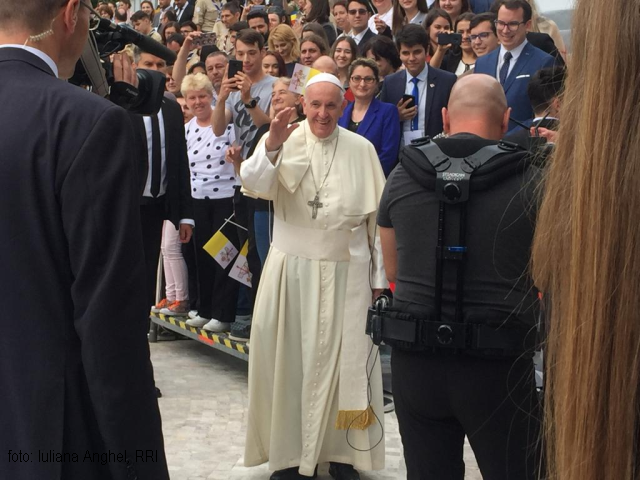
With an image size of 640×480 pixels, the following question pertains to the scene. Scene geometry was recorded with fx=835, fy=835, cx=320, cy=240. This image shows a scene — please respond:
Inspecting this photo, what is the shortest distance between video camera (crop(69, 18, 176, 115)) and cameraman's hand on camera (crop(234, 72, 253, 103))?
3.44 meters

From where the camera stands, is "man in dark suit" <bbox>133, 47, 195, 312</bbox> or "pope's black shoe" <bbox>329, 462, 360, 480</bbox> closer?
"pope's black shoe" <bbox>329, 462, 360, 480</bbox>

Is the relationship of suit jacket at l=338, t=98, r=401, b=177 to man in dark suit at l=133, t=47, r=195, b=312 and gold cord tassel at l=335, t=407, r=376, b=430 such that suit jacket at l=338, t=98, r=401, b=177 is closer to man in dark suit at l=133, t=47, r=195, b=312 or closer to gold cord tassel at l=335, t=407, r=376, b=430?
man in dark suit at l=133, t=47, r=195, b=312

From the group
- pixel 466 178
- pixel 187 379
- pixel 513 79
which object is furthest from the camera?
pixel 187 379

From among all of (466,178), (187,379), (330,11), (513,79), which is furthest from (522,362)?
(330,11)

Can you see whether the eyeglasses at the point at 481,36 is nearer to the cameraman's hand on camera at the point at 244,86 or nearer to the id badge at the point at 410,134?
the id badge at the point at 410,134

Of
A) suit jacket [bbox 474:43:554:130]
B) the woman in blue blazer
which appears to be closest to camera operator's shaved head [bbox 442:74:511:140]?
suit jacket [bbox 474:43:554:130]

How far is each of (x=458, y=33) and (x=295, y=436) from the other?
15.4ft

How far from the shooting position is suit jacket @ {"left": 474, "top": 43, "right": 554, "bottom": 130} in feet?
21.0

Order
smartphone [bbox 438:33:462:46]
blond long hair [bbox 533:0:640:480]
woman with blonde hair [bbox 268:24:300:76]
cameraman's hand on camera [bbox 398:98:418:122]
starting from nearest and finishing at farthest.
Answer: blond long hair [bbox 533:0:640:480], cameraman's hand on camera [bbox 398:98:418:122], smartphone [bbox 438:33:462:46], woman with blonde hair [bbox 268:24:300:76]

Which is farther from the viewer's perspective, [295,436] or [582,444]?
[295,436]

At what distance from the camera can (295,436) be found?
494 centimetres

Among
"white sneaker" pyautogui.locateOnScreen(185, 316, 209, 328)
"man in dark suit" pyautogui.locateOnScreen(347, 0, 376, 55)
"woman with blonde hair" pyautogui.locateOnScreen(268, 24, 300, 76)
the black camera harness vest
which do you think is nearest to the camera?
the black camera harness vest

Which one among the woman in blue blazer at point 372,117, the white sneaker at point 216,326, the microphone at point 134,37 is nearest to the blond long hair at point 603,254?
the microphone at point 134,37

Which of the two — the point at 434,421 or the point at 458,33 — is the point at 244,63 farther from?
the point at 434,421
